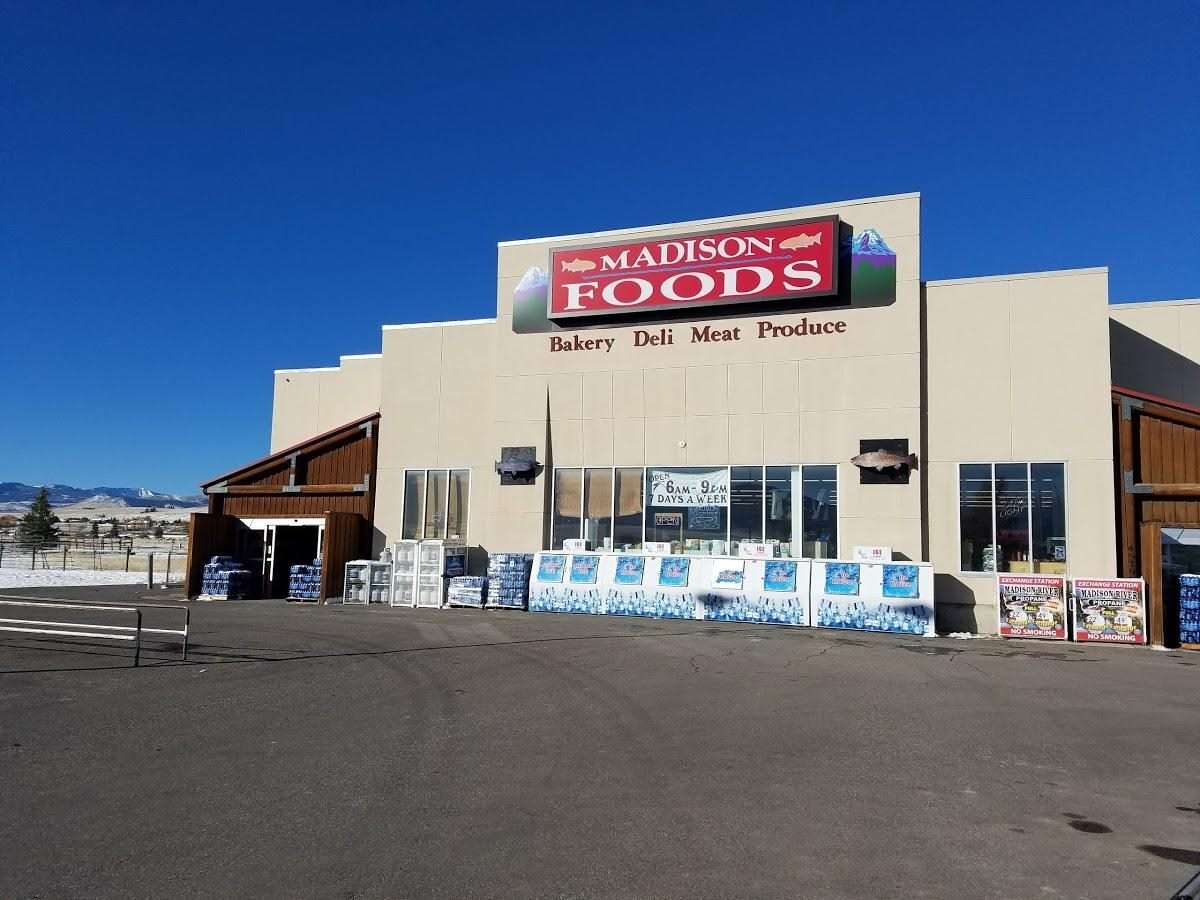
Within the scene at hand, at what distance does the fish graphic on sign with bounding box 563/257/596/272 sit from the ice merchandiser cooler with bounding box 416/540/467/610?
328 inches

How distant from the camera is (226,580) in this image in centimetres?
2559

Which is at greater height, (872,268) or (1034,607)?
(872,268)

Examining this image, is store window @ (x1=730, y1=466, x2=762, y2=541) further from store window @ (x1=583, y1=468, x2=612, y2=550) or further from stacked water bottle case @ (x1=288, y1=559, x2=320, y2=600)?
stacked water bottle case @ (x1=288, y1=559, x2=320, y2=600)

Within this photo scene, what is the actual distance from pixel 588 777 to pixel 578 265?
743 inches

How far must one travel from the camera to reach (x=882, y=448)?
21.3 metres

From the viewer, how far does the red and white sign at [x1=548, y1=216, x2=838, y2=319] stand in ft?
72.6

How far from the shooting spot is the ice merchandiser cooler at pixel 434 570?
78.3 ft

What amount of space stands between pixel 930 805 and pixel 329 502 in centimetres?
2321

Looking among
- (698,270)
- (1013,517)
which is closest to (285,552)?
(698,270)

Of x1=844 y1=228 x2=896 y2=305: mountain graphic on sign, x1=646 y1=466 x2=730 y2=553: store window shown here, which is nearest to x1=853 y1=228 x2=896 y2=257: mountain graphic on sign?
x1=844 y1=228 x2=896 y2=305: mountain graphic on sign

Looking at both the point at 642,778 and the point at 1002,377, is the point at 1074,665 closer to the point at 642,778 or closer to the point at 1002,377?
the point at 1002,377

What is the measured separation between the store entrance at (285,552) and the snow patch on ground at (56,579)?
780 cm

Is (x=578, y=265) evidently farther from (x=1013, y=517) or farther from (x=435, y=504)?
(x=1013, y=517)

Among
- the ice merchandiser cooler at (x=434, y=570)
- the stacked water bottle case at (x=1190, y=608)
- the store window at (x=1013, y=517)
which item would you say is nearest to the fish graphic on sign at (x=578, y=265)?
the ice merchandiser cooler at (x=434, y=570)
